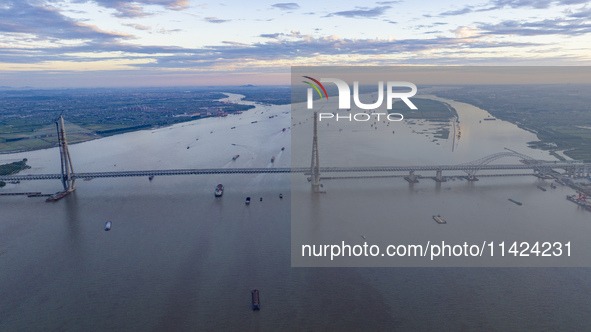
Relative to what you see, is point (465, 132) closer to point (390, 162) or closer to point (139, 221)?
point (390, 162)

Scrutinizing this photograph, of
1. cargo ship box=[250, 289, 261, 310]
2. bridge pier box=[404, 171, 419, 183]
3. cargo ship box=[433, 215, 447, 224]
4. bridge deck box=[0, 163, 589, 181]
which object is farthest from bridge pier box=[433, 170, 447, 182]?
cargo ship box=[250, 289, 261, 310]

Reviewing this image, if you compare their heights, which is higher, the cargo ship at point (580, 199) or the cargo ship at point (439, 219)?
the cargo ship at point (580, 199)

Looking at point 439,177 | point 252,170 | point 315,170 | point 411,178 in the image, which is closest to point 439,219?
point 411,178

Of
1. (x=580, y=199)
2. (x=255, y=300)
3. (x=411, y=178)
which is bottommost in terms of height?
(x=255, y=300)

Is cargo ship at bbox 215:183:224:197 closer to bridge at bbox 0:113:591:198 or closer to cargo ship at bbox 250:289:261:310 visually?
→ bridge at bbox 0:113:591:198

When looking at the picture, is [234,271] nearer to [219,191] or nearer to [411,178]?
[219,191]

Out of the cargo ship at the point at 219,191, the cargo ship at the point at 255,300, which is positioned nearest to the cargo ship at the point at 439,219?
the cargo ship at the point at 255,300

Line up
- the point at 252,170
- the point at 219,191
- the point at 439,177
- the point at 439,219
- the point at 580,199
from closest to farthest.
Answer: the point at 439,219, the point at 580,199, the point at 219,191, the point at 252,170, the point at 439,177

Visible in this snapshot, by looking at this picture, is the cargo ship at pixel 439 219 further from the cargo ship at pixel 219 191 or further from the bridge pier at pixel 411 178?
the cargo ship at pixel 219 191
